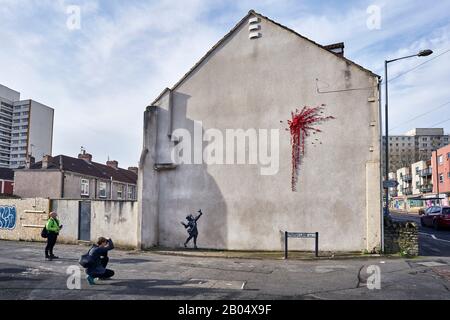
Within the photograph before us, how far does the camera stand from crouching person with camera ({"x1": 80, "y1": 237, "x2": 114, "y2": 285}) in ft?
28.0

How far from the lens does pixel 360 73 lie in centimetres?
1448

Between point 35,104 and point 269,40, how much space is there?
120 meters

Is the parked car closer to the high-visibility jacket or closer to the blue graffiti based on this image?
the high-visibility jacket

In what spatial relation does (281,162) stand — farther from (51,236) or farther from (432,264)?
(51,236)

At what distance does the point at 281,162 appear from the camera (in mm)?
15219


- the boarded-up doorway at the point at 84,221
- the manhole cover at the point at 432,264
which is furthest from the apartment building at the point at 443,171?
the boarded-up doorway at the point at 84,221

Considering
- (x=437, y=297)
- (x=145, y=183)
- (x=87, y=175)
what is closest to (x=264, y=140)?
(x=145, y=183)

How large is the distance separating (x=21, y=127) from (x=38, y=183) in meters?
93.3

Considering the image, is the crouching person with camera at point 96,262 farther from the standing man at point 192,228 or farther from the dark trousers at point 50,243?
the standing man at point 192,228

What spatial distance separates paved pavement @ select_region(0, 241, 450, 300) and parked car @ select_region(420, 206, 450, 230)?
12742mm

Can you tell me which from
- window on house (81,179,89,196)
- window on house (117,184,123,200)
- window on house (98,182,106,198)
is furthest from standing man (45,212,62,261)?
window on house (117,184,123,200)
